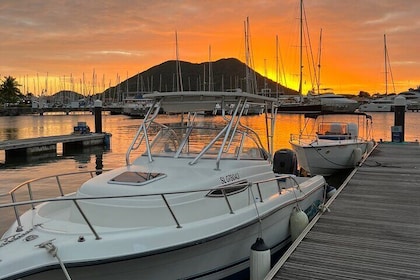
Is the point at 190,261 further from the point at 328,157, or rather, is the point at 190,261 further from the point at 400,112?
the point at 400,112

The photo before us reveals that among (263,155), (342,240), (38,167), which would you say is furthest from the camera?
(38,167)

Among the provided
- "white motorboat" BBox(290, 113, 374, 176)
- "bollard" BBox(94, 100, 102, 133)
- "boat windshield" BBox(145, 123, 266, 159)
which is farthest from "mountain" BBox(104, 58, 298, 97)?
"boat windshield" BBox(145, 123, 266, 159)

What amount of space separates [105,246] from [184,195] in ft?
4.57

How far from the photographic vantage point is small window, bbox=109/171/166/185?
5.82m

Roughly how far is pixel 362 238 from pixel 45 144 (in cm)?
2222

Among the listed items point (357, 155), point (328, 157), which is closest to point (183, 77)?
point (328, 157)


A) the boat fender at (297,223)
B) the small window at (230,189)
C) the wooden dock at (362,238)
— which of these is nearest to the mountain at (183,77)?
the wooden dock at (362,238)

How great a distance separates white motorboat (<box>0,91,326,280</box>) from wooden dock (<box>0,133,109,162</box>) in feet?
59.5

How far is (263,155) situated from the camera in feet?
25.5

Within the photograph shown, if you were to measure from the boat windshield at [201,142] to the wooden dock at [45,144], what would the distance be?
17.7 m

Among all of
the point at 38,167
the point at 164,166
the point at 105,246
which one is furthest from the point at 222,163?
the point at 38,167

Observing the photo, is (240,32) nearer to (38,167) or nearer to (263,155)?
(38,167)

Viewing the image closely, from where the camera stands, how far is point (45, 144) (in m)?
25.0

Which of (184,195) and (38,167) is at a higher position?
(184,195)
